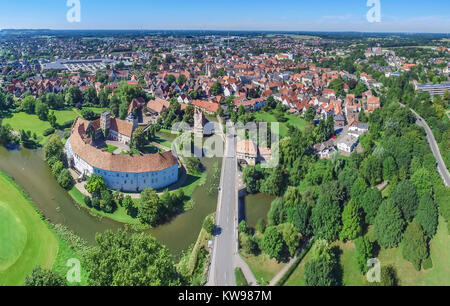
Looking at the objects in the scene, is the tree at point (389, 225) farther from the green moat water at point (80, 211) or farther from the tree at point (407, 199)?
the green moat water at point (80, 211)

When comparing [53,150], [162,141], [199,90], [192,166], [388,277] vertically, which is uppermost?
[199,90]

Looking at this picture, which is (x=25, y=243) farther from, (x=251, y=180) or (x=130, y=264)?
(x=251, y=180)

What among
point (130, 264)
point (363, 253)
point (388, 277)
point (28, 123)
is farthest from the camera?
point (28, 123)

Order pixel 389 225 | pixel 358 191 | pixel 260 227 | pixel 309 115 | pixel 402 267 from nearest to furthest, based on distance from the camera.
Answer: pixel 402 267
pixel 389 225
pixel 260 227
pixel 358 191
pixel 309 115

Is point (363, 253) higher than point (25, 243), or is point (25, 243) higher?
point (363, 253)

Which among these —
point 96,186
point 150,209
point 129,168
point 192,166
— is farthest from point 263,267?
point 96,186

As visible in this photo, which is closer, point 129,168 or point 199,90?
point 129,168

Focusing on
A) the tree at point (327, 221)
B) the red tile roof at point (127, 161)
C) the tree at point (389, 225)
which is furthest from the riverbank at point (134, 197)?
the tree at point (389, 225)

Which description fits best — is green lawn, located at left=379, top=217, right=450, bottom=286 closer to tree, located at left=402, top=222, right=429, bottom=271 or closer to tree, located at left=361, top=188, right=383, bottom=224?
tree, located at left=402, top=222, right=429, bottom=271
